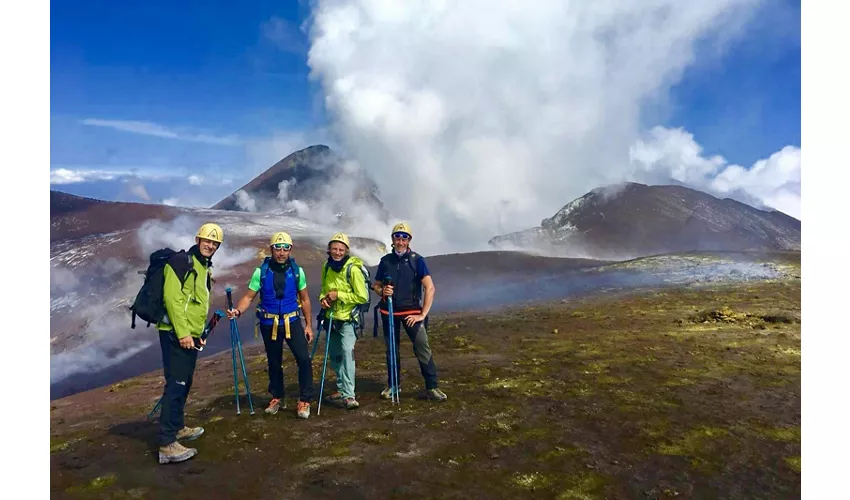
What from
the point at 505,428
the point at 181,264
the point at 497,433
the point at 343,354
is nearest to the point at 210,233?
the point at 181,264

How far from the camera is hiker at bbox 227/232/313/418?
760 centimetres

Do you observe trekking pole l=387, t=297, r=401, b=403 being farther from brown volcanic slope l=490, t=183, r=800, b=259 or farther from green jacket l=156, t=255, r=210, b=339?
brown volcanic slope l=490, t=183, r=800, b=259

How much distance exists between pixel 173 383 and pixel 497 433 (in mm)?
4580

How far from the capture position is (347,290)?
8.27 m

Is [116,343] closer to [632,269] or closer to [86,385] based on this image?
[86,385]

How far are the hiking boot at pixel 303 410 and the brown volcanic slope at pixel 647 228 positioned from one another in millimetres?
72600

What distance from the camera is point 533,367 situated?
11.4 m

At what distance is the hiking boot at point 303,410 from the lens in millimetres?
7902

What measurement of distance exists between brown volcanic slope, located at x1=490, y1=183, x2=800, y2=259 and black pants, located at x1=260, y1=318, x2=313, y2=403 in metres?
72.5

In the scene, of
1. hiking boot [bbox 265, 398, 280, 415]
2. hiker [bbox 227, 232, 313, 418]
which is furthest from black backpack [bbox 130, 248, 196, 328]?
hiking boot [bbox 265, 398, 280, 415]

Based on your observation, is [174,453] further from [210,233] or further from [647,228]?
[647,228]

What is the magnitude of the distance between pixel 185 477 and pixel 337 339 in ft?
10.2
